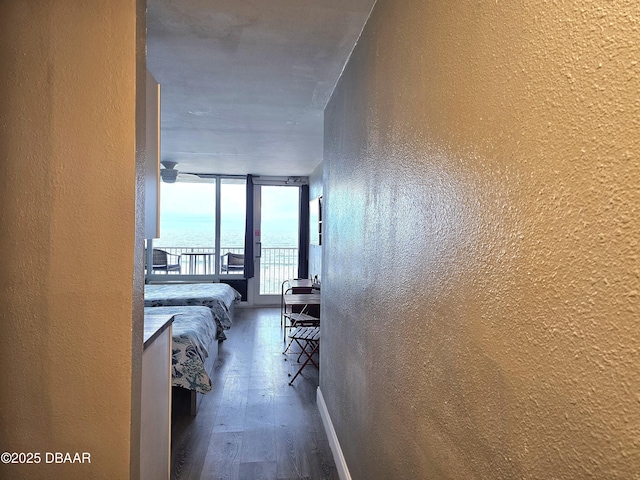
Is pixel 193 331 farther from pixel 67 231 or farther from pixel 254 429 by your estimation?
pixel 67 231

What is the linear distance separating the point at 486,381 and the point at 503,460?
14cm

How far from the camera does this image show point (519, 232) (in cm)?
71

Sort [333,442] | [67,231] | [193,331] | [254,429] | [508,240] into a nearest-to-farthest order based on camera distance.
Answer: [508,240]
[67,231]
[333,442]
[254,429]
[193,331]

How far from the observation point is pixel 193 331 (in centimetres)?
321

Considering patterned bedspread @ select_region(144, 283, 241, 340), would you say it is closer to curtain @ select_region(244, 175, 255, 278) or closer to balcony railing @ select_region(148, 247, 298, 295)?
curtain @ select_region(244, 175, 255, 278)

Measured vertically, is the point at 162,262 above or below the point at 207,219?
below

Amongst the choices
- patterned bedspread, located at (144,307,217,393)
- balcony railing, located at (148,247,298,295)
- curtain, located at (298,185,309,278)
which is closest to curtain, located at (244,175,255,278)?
balcony railing, located at (148,247,298,295)

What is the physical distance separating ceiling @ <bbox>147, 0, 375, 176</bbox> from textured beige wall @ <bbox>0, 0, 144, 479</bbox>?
1.82ft

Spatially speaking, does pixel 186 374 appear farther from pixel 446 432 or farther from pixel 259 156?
pixel 259 156

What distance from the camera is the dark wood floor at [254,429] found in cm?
232

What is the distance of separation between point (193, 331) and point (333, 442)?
144 cm

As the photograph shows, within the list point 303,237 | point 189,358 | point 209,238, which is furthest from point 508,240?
point 209,238

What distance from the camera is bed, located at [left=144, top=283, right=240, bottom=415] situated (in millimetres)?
2975

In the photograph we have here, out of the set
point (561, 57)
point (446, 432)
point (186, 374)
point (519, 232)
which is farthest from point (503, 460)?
point (186, 374)
